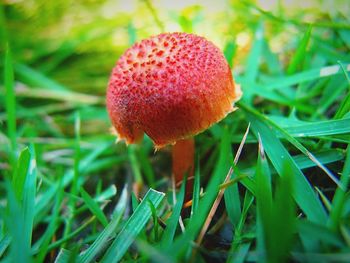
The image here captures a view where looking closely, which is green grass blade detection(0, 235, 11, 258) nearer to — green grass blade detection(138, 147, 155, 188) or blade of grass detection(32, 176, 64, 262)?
blade of grass detection(32, 176, 64, 262)

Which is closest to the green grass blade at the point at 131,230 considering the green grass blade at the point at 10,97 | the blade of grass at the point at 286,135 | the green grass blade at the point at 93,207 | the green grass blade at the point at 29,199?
the green grass blade at the point at 93,207

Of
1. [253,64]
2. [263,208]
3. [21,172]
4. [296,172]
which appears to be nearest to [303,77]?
[253,64]

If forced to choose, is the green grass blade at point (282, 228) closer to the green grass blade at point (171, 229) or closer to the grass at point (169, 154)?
the grass at point (169, 154)

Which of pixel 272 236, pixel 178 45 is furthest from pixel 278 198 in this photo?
pixel 178 45

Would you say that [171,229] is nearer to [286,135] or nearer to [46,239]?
[46,239]

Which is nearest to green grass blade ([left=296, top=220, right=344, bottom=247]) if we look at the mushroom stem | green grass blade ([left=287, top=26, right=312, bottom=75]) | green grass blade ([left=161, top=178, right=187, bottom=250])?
green grass blade ([left=161, top=178, right=187, bottom=250])

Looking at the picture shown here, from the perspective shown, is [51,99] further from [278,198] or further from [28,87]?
[278,198]
